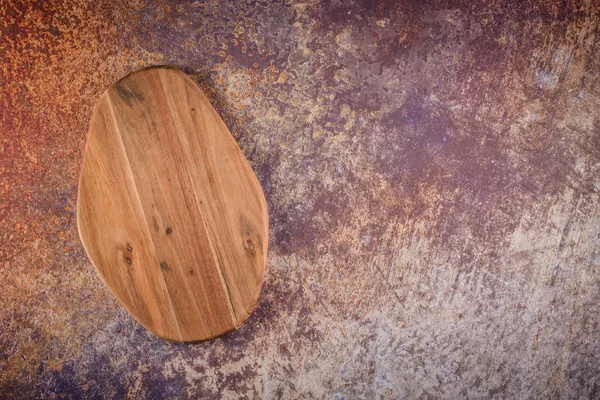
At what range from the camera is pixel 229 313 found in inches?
70.0

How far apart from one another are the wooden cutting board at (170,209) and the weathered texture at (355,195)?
0.31 metres

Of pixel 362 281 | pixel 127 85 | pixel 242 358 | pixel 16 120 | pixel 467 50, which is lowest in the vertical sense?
pixel 242 358

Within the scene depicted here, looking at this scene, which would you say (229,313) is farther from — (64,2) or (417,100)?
(64,2)

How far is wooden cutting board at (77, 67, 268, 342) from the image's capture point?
67.6 inches

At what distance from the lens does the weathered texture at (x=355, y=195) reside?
2.01m

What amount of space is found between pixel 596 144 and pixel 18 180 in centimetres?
302

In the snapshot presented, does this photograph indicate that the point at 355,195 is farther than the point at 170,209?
Yes

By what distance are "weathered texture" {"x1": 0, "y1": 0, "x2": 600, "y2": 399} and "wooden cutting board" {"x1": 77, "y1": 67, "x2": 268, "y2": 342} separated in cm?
31

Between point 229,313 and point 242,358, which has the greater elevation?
point 229,313

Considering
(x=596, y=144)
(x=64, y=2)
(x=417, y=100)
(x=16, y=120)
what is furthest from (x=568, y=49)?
(x=16, y=120)

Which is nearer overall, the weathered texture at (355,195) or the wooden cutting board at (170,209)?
the wooden cutting board at (170,209)

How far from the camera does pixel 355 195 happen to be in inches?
80.7

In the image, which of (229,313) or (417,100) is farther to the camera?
(417,100)

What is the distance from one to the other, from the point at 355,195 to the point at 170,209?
92 centimetres
